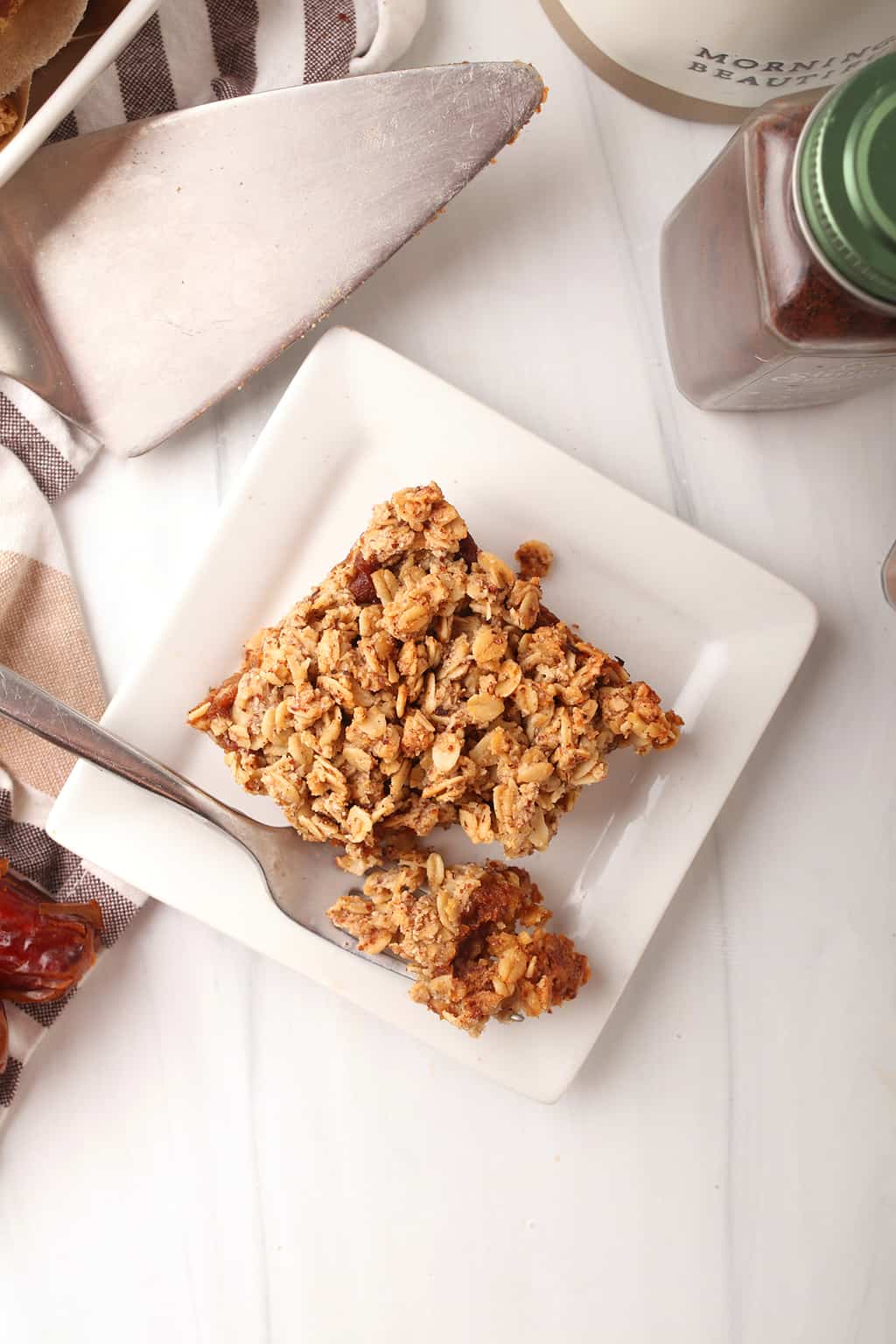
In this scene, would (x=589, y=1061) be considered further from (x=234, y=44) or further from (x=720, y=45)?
(x=234, y=44)

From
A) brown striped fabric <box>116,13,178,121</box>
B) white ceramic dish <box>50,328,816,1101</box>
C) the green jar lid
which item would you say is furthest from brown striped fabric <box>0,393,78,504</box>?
the green jar lid

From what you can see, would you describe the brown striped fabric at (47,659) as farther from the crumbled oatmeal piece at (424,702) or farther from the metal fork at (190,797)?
the crumbled oatmeal piece at (424,702)

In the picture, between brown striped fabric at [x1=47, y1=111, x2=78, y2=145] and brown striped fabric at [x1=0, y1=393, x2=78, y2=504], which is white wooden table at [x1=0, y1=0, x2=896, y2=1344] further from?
brown striped fabric at [x1=47, y1=111, x2=78, y2=145]

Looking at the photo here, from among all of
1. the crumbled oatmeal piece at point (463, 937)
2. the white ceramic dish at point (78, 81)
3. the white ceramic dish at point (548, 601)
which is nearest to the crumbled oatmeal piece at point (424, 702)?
the crumbled oatmeal piece at point (463, 937)

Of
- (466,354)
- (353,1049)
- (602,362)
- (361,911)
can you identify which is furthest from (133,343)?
(353,1049)

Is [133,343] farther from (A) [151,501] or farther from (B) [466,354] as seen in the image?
(B) [466,354]
